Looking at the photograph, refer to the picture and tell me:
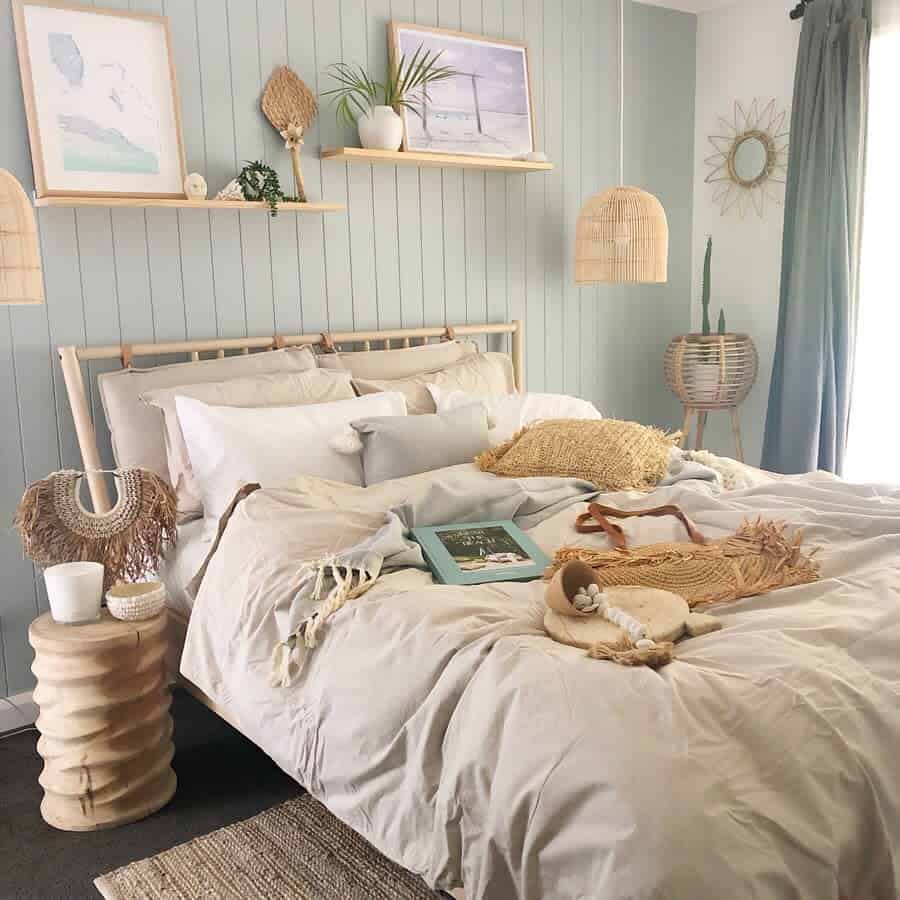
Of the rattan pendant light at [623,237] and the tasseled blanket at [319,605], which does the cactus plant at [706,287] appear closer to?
the rattan pendant light at [623,237]

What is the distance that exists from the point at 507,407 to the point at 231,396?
94cm

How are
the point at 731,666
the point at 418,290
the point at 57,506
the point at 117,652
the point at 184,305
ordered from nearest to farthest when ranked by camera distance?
the point at 731,666, the point at 117,652, the point at 57,506, the point at 184,305, the point at 418,290

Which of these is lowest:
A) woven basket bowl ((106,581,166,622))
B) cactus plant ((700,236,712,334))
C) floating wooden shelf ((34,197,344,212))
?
woven basket bowl ((106,581,166,622))

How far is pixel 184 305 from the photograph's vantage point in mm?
3240

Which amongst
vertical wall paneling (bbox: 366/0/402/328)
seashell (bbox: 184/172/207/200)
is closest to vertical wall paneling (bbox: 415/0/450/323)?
vertical wall paneling (bbox: 366/0/402/328)

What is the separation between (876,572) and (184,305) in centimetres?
225

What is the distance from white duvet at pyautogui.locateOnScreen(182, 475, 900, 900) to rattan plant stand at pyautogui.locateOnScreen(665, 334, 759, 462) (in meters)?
2.22

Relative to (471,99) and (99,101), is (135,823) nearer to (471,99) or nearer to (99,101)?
(99,101)

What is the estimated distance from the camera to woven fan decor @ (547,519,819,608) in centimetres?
201

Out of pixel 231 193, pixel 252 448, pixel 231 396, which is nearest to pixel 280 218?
pixel 231 193

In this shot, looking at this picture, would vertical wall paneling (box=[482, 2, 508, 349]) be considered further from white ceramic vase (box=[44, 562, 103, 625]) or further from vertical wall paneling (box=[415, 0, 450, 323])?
white ceramic vase (box=[44, 562, 103, 625])

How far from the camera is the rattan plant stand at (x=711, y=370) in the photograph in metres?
4.30

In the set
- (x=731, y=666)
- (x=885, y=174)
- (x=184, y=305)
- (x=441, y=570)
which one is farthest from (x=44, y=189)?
(x=885, y=174)

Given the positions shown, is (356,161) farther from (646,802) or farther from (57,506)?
(646,802)
